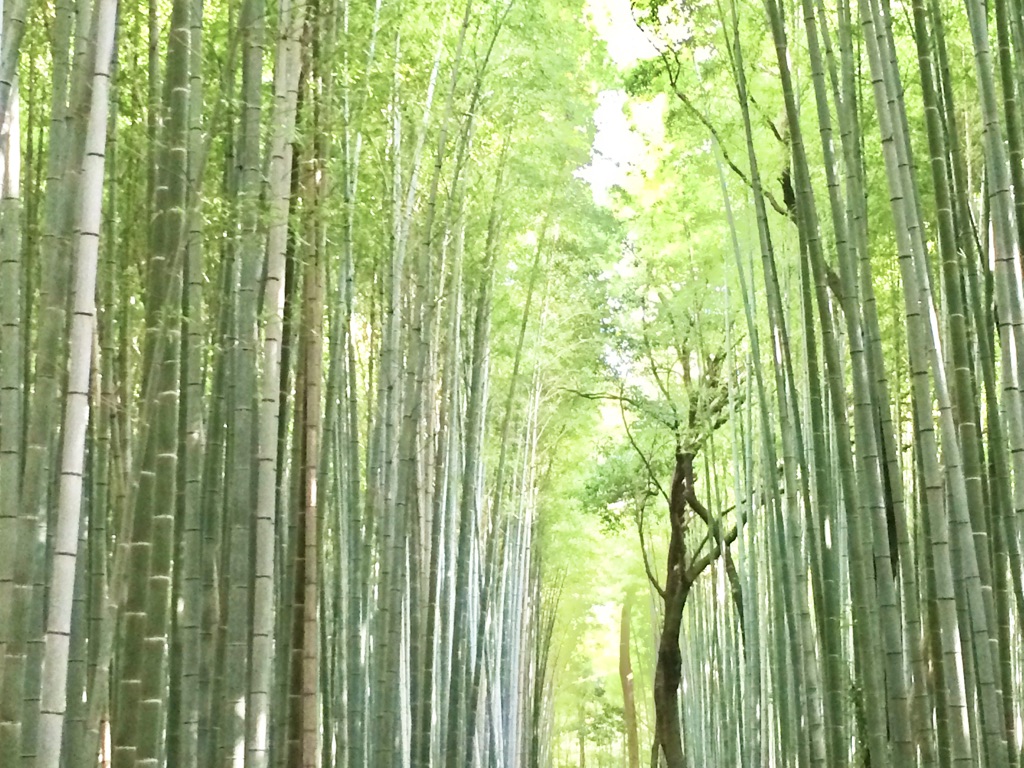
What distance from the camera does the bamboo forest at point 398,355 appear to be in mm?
2076

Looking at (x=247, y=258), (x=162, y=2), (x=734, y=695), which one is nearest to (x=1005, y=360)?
(x=247, y=258)

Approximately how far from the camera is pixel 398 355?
3.96 meters

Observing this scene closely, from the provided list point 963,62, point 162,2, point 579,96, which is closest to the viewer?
point 162,2

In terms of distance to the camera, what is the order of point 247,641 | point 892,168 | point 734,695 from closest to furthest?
point 892,168 < point 247,641 < point 734,695

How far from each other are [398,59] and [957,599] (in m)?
2.73

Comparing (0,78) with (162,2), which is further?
(162,2)

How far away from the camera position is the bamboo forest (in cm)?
208

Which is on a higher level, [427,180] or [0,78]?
[427,180]

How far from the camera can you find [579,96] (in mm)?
6207

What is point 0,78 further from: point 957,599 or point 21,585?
point 957,599

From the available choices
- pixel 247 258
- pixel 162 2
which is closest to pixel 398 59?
pixel 162 2

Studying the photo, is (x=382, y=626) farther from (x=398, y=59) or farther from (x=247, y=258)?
(x=398, y=59)

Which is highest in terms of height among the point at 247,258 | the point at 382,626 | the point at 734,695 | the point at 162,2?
the point at 162,2

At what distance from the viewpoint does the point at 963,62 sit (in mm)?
4074
